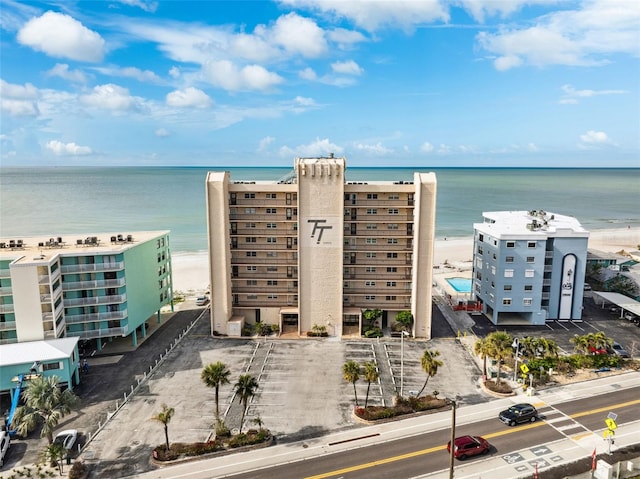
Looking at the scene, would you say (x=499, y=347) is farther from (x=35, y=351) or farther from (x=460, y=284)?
(x=35, y=351)

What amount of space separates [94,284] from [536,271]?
195 ft

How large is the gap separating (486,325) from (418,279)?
546 inches

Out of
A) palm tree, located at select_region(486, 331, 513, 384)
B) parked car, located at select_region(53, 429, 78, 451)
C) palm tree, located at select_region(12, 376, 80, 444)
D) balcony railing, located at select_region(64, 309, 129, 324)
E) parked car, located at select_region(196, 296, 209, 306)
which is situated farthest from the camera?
parked car, located at select_region(196, 296, 209, 306)

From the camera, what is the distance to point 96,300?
5225 cm

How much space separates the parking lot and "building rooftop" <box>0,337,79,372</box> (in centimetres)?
458

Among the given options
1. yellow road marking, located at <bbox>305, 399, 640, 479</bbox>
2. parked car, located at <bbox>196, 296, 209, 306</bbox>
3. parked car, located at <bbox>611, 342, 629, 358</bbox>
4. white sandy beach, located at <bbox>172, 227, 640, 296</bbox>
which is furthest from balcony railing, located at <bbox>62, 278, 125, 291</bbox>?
parked car, located at <bbox>611, 342, 629, 358</bbox>

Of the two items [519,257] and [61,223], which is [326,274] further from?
[61,223]

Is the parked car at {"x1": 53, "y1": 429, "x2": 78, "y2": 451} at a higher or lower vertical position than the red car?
lower

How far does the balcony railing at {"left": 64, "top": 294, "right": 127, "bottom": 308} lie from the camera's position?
51469 millimetres

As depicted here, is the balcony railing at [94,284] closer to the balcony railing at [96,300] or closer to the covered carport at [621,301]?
the balcony railing at [96,300]

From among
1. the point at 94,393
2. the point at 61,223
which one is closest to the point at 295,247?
the point at 94,393

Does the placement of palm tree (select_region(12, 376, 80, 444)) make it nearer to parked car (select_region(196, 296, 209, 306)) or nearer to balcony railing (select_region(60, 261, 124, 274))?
balcony railing (select_region(60, 261, 124, 274))

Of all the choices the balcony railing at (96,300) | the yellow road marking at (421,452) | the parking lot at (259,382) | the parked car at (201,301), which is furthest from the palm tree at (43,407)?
the parked car at (201,301)

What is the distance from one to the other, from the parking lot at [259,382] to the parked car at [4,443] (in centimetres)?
64
